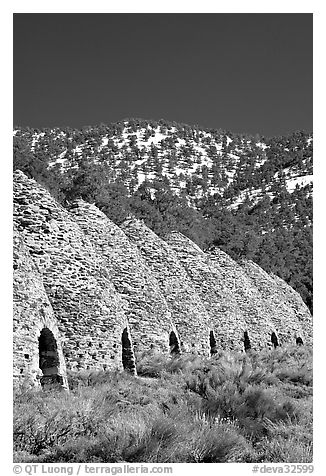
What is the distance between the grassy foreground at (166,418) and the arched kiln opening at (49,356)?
1.70 ft

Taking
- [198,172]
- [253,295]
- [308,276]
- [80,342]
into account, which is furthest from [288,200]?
[80,342]

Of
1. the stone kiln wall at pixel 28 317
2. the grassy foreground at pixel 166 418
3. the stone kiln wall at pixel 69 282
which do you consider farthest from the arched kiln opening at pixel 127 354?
the stone kiln wall at pixel 28 317

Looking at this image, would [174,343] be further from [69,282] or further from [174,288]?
[69,282]

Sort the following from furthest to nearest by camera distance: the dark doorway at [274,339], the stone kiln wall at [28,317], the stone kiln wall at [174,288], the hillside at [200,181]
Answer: the dark doorway at [274,339] → the hillside at [200,181] → the stone kiln wall at [174,288] → the stone kiln wall at [28,317]

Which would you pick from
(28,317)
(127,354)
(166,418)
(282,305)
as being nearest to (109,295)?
(127,354)

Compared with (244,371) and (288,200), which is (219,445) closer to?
(244,371)

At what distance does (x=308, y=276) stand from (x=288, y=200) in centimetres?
2928

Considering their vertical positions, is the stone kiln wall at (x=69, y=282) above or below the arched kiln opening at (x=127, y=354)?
above

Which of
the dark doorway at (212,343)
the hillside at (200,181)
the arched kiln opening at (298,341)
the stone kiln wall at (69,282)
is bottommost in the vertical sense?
the arched kiln opening at (298,341)

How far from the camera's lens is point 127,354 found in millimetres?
16984

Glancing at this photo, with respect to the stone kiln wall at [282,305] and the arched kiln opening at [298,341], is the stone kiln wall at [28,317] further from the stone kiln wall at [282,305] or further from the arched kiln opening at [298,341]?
the arched kiln opening at [298,341]

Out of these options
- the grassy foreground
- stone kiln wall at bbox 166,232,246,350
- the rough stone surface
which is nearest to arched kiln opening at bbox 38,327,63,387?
the rough stone surface

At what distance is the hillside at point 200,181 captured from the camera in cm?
2708

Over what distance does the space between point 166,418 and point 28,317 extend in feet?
11.8
